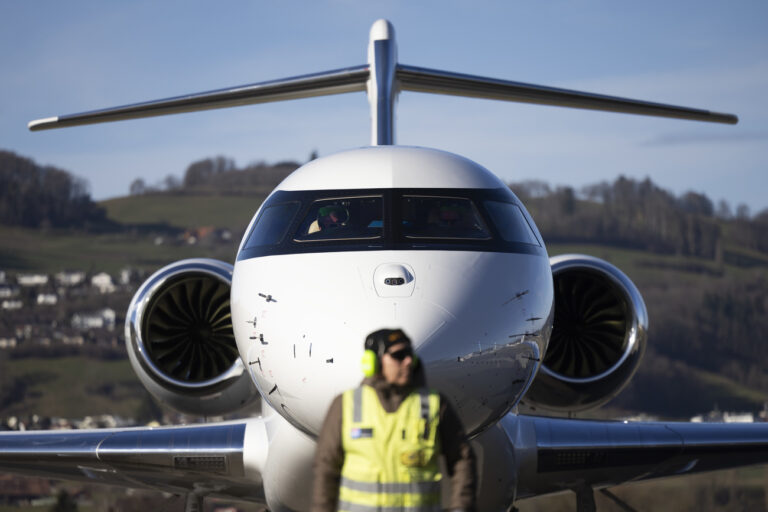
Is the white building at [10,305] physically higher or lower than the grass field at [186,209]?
lower

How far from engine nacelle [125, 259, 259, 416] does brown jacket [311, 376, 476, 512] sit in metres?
5.71

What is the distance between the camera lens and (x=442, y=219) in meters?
7.39

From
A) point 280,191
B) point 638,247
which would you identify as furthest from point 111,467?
point 638,247

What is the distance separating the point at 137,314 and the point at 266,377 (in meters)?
3.79

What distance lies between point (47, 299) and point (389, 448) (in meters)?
95.8

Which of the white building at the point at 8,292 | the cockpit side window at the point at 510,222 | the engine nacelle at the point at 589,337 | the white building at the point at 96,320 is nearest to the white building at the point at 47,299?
the white building at the point at 8,292

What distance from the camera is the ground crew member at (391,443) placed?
15.8ft

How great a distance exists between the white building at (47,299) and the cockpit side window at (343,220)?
303 ft

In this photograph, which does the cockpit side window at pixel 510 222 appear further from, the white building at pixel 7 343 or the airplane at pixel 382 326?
the white building at pixel 7 343

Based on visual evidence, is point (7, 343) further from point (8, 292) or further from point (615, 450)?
point (615, 450)

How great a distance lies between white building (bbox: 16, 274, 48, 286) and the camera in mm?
96438

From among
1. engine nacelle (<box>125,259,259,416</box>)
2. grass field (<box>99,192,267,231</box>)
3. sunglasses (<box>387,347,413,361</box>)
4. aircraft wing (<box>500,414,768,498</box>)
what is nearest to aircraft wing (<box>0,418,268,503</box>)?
engine nacelle (<box>125,259,259,416</box>)

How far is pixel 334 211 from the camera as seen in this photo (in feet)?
24.7

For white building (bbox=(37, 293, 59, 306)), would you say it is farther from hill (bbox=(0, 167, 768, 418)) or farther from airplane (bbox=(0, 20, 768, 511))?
airplane (bbox=(0, 20, 768, 511))
